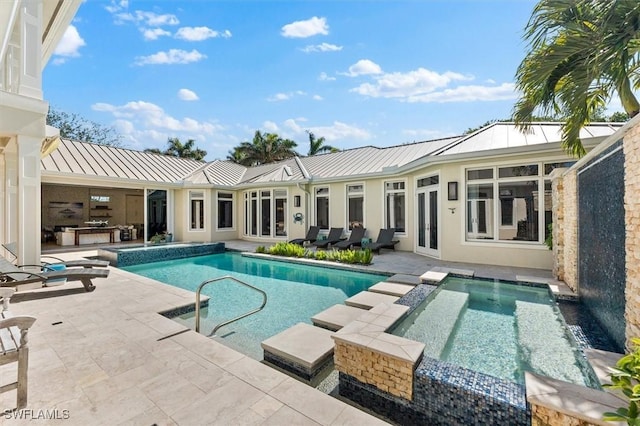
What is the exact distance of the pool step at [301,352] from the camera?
368 centimetres

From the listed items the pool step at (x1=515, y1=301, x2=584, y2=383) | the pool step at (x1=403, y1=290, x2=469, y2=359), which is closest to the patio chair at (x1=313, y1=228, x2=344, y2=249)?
the pool step at (x1=403, y1=290, x2=469, y2=359)

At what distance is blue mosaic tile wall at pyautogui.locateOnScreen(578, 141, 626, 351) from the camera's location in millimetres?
3617

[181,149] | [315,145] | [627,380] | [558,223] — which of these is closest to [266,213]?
[558,223]

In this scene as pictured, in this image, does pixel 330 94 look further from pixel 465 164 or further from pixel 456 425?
pixel 456 425

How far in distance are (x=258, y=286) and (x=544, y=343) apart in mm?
6232

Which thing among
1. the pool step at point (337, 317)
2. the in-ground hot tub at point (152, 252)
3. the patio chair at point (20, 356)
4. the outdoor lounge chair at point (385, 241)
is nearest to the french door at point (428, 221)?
the outdoor lounge chair at point (385, 241)

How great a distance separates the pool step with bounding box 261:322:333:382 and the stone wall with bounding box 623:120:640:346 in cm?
336

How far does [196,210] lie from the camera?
51.5 ft

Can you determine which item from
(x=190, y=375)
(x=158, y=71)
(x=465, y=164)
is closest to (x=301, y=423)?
(x=190, y=375)

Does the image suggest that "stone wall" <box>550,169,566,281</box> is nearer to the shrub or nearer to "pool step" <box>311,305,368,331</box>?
"pool step" <box>311,305,368,331</box>

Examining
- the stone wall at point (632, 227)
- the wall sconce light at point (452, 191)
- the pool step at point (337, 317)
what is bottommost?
the pool step at point (337, 317)

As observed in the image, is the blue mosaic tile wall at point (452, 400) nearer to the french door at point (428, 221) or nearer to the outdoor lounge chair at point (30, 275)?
the outdoor lounge chair at point (30, 275)

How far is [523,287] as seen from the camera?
6.78 m

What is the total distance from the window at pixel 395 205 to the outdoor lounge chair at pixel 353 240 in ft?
3.83
